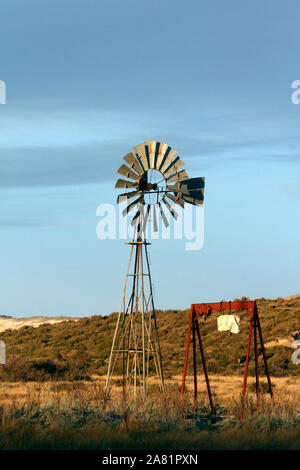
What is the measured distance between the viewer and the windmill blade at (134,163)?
2148cm

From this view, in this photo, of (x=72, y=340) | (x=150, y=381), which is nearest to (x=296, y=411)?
(x=150, y=381)

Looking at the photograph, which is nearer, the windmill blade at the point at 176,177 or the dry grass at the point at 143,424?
the dry grass at the point at 143,424

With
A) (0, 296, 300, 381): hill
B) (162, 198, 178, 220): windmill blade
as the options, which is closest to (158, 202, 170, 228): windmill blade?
(162, 198, 178, 220): windmill blade

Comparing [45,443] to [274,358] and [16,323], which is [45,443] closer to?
[274,358]

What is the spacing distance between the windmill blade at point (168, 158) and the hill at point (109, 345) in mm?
18261

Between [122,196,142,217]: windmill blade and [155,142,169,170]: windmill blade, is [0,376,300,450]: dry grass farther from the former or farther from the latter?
[155,142,169,170]: windmill blade

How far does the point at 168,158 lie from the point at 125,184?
A: 1713mm

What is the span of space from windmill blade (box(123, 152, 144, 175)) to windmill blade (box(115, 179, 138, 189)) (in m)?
0.42

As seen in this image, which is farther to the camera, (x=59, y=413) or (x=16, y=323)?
(x=16, y=323)

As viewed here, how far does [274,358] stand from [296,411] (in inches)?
864

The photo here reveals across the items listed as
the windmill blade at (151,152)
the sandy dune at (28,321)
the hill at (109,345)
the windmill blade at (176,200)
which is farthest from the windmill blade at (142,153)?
the sandy dune at (28,321)

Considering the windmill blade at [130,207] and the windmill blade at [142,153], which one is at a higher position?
the windmill blade at [142,153]

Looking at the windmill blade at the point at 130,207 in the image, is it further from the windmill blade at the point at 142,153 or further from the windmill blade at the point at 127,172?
the windmill blade at the point at 142,153
